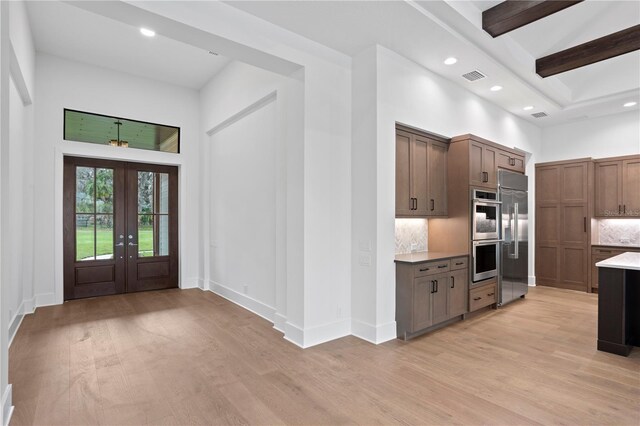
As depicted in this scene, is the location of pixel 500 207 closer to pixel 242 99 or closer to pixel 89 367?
pixel 242 99

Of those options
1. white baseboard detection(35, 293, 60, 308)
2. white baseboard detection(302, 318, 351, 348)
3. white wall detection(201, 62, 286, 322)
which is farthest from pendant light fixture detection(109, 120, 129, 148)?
white baseboard detection(302, 318, 351, 348)

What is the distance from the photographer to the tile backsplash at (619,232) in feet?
20.4

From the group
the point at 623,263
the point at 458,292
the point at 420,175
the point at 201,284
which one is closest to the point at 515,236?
the point at 458,292

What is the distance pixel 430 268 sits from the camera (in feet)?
13.1

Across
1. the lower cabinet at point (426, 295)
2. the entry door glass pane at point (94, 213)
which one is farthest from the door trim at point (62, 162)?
the lower cabinet at point (426, 295)

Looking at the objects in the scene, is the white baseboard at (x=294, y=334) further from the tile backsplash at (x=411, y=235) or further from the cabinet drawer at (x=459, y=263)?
the cabinet drawer at (x=459, y=263)

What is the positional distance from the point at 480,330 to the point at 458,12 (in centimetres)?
351

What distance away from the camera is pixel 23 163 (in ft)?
15.3

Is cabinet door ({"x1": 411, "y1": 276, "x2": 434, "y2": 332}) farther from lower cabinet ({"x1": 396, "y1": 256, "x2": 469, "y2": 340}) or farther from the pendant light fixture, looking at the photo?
the pendant light fixture

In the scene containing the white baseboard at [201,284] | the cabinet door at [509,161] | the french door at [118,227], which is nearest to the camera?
the cabinet door at [509,161]

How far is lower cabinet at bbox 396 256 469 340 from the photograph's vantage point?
12.4 ft

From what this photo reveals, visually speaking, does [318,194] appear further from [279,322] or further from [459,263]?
[459,263]

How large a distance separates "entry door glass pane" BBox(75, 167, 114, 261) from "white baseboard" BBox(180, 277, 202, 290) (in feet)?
4.27

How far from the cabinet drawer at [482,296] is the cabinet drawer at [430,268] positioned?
0.69 m
